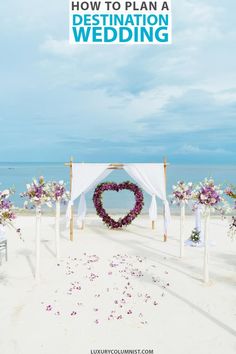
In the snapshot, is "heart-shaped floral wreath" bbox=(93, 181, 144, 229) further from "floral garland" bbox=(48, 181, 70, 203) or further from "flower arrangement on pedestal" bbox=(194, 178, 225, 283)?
"flower arrangement on pedestal" bbox=(194, 178, 225, 283)

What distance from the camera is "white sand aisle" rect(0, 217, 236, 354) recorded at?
21.5 ft

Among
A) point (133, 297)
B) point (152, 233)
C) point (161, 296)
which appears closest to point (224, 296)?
point (161, 296)

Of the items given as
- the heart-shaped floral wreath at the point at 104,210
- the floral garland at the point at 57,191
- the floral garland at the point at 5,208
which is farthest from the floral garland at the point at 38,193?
the heart-shaped floral wreath at the point at 104,210

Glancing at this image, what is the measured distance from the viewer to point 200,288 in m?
9.23

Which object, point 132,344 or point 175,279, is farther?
point 175,279

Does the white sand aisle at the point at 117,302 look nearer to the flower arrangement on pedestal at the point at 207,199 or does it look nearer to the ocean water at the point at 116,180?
the flower arrangement on pedestal at the point at 207,199

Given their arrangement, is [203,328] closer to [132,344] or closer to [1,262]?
[132,344]

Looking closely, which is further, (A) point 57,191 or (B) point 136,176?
(B) point 136,176

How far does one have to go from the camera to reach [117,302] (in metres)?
8.29

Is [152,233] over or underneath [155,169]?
underneath

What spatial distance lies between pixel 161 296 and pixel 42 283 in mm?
3046

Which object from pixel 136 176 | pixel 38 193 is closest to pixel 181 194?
pixel 136 176

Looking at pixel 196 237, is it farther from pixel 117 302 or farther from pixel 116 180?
pixel 116 180

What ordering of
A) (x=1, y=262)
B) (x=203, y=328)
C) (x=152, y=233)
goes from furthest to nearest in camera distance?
1. (x=152, y=233)
2. (x=1, y=262)
3. (x=203, y=328)
